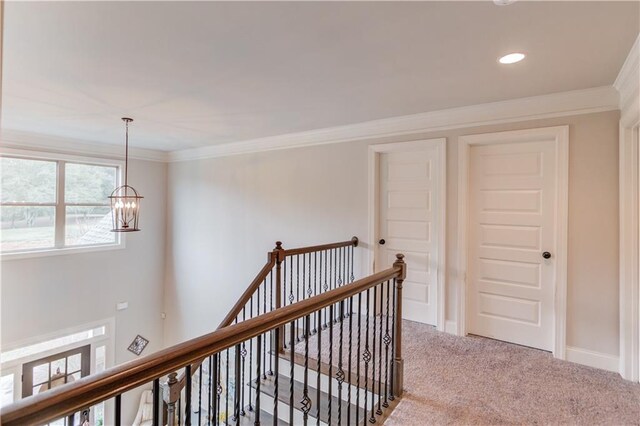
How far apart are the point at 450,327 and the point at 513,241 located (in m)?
1.07


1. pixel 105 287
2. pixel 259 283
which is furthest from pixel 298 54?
pixel 105 287

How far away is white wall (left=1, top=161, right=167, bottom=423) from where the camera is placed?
181 inches

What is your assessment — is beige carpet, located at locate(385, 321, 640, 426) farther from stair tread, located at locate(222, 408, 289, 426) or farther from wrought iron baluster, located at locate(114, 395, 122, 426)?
wrought iron baluster, located at locate(114, 395, 122, 426)

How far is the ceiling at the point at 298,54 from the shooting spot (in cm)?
182

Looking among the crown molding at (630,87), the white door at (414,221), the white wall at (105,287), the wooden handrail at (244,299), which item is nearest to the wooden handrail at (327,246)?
the white door at (414,221)

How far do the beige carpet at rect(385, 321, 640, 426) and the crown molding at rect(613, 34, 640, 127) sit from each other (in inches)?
78.3

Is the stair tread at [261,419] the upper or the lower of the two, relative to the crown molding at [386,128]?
lower

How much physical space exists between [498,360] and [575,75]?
7.82ft

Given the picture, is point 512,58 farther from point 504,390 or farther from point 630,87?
point 504,390

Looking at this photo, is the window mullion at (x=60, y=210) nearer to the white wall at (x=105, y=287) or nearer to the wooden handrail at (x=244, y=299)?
Result: the white wall at (x=105, y=287)

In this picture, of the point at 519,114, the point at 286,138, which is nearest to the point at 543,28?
the point at 519,114

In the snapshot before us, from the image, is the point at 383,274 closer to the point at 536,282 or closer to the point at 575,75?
the point at 536,282

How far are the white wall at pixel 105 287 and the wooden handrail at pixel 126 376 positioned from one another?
485 centimetres

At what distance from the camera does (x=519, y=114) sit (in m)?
3.12
